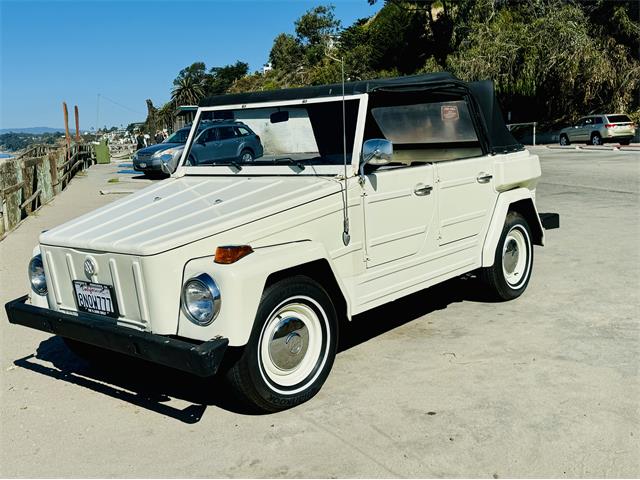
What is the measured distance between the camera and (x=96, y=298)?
164 inches

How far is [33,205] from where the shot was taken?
572 inches

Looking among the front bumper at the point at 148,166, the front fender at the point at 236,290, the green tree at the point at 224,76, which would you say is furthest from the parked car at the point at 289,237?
the green tree at the point at 224,76

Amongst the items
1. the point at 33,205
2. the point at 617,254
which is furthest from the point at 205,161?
the point at 33,205

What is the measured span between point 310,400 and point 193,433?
771 millimetres

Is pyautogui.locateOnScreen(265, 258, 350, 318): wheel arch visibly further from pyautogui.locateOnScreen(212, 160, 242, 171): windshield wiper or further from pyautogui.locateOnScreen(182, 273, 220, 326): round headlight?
pyautogui.locateOnScreen(212, 160, 242, 171): windshield wiper

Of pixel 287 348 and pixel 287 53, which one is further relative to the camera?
pixel 287 53

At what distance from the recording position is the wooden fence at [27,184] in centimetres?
1188

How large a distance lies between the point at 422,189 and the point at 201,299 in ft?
7.00

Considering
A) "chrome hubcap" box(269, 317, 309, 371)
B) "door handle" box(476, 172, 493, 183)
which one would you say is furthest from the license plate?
"door handle" box(476, 172, 493, 183)

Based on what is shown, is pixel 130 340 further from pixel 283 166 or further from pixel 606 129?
pixel 606 129

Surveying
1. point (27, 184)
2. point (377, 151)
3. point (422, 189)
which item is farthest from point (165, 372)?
point (27, 184)

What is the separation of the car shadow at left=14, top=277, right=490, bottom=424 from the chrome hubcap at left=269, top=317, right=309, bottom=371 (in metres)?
0.32

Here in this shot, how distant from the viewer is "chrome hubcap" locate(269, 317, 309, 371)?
4102mm

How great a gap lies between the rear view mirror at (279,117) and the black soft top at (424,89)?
10cm
